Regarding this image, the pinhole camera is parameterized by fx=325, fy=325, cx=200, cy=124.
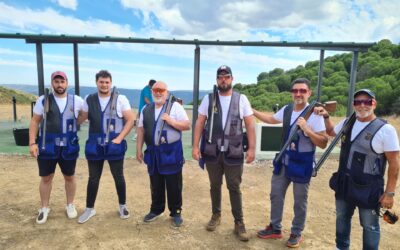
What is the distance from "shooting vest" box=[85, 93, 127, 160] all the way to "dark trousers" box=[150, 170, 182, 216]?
62 cm

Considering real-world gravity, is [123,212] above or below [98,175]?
below

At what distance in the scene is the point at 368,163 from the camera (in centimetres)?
275

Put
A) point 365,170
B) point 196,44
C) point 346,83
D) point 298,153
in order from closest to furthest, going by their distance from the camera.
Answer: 1. point 365,170
2. point 298,153
3. point 196,44
4. point 346,83

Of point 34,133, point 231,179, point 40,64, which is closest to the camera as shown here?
point 231,179

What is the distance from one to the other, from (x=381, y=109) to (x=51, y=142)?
16667 mm

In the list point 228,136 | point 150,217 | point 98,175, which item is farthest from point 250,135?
point 98,175

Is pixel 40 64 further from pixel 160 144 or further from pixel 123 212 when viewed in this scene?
pixel 160 144

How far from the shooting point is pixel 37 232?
3895 millimetres

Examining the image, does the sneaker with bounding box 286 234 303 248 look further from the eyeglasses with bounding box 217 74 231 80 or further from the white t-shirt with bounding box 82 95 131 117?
the white t-shirt with bounding box 82 95 131 117

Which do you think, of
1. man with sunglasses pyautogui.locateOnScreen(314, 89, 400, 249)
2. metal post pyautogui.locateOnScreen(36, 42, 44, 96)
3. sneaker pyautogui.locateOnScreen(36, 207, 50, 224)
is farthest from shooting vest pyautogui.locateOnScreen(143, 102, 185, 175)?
metal post pyautogui.locateOnScreen(36, 42, 44, 96)

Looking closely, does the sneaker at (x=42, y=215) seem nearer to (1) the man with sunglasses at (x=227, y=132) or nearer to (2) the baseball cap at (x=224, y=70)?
(1) the man with sunglasses at (x=227, y=132)

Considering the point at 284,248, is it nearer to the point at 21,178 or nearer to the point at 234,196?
the point at 234,196

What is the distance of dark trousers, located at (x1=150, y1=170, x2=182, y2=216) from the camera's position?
13.3ft

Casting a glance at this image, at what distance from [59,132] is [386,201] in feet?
11.5
